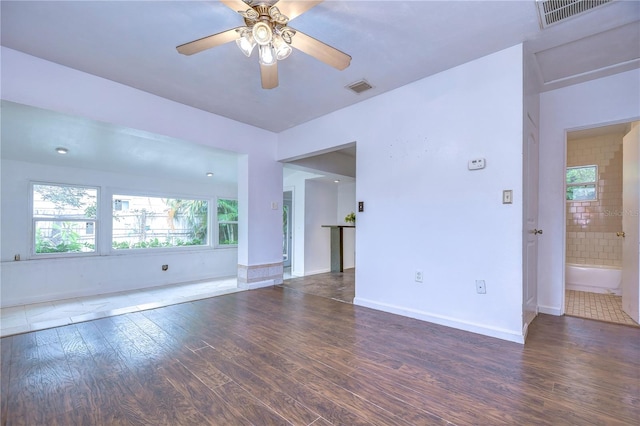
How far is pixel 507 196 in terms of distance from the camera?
Result: 7.79 feet

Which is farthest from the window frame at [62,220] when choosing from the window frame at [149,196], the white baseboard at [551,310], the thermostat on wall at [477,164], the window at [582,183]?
the window at [582,183]

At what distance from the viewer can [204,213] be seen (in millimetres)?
A: 6289

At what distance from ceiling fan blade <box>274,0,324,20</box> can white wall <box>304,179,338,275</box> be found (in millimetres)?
4358

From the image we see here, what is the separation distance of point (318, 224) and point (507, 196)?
427 centimetres

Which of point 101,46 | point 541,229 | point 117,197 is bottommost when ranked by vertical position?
point 541,229

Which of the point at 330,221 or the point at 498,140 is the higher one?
the point at 498,140

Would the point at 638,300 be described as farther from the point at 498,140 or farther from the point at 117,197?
the point at 117,197

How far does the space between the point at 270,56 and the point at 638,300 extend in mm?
4093

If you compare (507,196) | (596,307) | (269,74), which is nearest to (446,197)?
(507,196)

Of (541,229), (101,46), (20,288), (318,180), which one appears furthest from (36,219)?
(541,229)

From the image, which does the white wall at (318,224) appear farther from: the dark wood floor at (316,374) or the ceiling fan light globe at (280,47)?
the ceiling fan light globe at (280,47)

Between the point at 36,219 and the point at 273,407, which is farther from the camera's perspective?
the point at 36,219

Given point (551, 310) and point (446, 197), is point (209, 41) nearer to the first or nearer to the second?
point (446, 197)

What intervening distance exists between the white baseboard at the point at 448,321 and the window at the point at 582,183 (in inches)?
154
